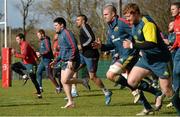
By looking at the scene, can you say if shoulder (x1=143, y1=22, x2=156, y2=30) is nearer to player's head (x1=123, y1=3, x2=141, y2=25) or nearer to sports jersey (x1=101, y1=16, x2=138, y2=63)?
player's head (x1=123, y1=3, x2=141, y2=25)

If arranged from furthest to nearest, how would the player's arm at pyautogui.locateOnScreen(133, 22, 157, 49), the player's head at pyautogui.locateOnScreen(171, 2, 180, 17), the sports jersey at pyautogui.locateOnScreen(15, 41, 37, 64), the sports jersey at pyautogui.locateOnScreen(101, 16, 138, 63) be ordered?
1. the sports jersey at pyautogui.locateOnScreen(15, 41, 37, 64)
2. the sports jersey at pyautogui.locateOnScreen(101, 16, 138, 63)
3. the player's head at pyautogui.locateOnScreen(171, 2, 180, 17)
4. the player's arm at pyautogui.locateOnScreen(133, 22, 157, 49)

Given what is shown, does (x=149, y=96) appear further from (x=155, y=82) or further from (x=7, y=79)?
(x=7, y=79)

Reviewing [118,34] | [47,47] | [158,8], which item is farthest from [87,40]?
[158,8]

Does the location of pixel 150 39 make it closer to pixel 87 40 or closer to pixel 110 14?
pixel 110 14

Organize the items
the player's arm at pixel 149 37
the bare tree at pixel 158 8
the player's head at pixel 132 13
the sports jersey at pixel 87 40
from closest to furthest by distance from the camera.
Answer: the player's arm at pixel 149 37 → the player's head at pixel 132 13 → the sports jersey at pixel 87 40 → the bare tree at pixel 158 8

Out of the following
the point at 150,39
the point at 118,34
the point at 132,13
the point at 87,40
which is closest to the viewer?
the point at 150,39

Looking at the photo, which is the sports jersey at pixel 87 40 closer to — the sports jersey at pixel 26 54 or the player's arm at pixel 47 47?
the sports jersey at pixel 26 54

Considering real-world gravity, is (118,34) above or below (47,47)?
above

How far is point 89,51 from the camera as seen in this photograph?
13820 mm

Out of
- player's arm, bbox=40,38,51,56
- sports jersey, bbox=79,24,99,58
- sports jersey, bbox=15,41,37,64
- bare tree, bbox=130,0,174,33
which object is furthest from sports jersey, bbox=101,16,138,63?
bare tree, bbox=130,0,174,33

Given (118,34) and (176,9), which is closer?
(176,9)

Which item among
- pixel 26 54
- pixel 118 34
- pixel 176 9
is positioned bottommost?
pixel 26 54

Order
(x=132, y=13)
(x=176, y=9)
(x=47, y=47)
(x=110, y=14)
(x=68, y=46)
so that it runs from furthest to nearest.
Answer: (x=47, y=47) < (x=68, y=46) < (x=110, y=14) < (x=176, y=9) < (x=132, y=13)

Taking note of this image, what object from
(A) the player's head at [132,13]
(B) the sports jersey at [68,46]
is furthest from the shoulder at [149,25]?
(B) the sports jersey at [68,46]
